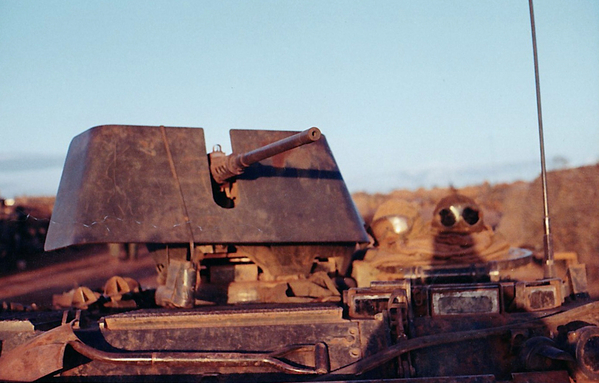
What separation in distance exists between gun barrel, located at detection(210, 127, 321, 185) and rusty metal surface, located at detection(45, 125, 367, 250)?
120mm

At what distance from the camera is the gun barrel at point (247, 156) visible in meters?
6.06

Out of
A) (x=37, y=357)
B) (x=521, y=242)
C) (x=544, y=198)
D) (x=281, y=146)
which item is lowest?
(x=37, y=357)

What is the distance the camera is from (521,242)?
24594 mm

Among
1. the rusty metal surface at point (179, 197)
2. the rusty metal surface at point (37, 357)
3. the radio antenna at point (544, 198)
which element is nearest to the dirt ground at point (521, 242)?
the radio antenna at point (544, 198)

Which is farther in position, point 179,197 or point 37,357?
point 179,197

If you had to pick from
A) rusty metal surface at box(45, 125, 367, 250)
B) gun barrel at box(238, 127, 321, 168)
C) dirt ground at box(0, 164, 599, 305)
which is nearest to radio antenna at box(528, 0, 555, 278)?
rusty metal surface at box(45, 125, 367, 250)

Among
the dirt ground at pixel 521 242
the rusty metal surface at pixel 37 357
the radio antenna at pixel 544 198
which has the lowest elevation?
the rusty metal surface at pixel 37 357

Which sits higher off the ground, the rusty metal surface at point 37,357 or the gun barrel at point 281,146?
the gun barrel at point 281,146

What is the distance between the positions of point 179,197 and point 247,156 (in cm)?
76

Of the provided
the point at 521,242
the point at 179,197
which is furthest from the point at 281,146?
the point at 521,242

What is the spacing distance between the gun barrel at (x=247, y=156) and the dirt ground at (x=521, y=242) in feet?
42.2

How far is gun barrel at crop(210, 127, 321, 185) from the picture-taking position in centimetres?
606

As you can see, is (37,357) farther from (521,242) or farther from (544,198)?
(521,242)

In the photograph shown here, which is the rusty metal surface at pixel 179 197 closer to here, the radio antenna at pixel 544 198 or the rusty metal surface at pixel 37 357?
the rusty metal surface at pixel 37 357
